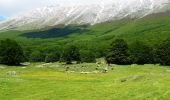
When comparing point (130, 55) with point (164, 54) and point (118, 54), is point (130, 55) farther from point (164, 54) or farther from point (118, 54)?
point (164, 54)

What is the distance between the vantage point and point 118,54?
144750mm

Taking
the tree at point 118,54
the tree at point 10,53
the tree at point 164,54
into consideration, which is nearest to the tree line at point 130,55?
the tree at point 118,54

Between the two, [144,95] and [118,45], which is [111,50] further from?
[144,95]

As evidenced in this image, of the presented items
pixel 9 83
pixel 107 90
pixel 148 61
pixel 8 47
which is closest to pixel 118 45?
pixel 148 61

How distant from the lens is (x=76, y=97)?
43156 mm

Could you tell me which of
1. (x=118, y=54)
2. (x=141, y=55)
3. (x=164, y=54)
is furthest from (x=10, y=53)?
(x=164, y=54)

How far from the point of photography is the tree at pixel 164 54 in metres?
128

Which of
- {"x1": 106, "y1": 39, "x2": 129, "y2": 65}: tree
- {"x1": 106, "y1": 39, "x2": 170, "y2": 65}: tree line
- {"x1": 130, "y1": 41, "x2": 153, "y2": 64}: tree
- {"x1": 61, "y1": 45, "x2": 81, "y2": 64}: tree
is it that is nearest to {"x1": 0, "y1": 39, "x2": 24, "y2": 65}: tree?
{"x1": 61, "y1": 45, "x2": 81, "y2": 64}: tree

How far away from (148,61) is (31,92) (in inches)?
3837

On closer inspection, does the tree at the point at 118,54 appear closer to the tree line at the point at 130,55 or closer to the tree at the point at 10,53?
the tree line at the point at 130,55

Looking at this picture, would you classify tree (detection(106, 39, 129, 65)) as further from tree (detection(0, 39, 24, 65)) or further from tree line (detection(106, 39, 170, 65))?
tree (detection(0, 39, 24, 65))

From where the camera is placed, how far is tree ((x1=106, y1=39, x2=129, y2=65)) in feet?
472

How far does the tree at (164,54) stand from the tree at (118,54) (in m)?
12.7

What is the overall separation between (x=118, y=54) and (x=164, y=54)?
1978 centimetres
